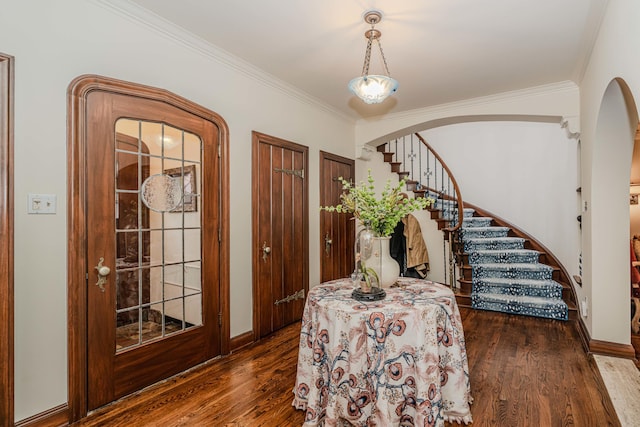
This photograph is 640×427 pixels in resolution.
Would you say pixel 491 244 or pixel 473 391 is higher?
pixel 491 244

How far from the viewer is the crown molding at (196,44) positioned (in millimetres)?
2262

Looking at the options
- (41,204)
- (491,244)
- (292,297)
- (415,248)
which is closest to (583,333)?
(491,244)

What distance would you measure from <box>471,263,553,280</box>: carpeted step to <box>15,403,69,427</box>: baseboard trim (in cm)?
446

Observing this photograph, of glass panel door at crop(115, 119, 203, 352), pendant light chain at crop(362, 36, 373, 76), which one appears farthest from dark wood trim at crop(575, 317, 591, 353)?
glass panel door at crop(115, 119, 203, 352)

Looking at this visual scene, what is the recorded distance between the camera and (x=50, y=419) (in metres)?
1.92

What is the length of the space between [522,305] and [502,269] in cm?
69

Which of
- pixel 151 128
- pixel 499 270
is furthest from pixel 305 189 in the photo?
pixel 499 270

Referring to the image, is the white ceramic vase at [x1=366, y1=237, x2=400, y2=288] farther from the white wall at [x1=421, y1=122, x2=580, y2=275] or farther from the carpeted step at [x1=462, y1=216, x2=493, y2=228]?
the carpeted step at [x1=462, y1=216, x2=493, y2=228]

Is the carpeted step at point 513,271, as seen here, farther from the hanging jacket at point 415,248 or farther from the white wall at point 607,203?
the white wall at point 607,203

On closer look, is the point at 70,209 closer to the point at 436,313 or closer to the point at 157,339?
the point at 157,339

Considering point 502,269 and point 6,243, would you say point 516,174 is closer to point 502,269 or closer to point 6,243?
point 502,269

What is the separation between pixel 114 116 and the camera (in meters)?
2.21

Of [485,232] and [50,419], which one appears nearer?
[50,419]

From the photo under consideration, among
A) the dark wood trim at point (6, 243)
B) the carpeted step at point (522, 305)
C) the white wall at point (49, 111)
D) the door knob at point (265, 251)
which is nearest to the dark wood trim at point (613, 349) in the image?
the carpeted step at point (522, 305)
